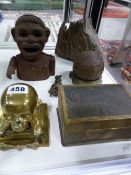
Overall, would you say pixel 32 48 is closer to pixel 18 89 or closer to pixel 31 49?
pixel 31 49

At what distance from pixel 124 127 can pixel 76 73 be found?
1.03 ft

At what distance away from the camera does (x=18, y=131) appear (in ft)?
2.02

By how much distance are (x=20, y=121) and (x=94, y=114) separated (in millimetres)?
208

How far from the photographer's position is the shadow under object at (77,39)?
3.19ft

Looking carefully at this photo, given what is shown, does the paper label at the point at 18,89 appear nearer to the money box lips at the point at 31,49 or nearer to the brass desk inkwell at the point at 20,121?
the brass desk inkwell at the point at 20,121

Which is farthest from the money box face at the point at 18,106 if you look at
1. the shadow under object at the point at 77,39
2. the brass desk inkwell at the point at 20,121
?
the shadow under object at the point at 77,39

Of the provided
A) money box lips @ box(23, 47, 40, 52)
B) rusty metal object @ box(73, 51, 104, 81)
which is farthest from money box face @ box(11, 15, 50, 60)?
rusty metal object @ box(73, 51, 104, 81)

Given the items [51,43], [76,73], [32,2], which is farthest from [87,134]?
[32,2]

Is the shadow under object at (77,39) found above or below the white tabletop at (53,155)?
above

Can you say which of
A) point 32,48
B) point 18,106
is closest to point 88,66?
point 32,48

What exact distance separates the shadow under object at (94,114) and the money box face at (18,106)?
0.10 metres

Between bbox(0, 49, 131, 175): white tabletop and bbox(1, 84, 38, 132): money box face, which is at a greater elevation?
bbox(1, 84, 38, 132): money box face

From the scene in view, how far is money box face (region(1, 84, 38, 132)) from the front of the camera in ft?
1.88

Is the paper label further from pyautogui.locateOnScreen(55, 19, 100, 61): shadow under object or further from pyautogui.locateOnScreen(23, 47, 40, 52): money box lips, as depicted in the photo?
pyautogui.locateOnScreen(55, 19, 100, 61): shadow under object
